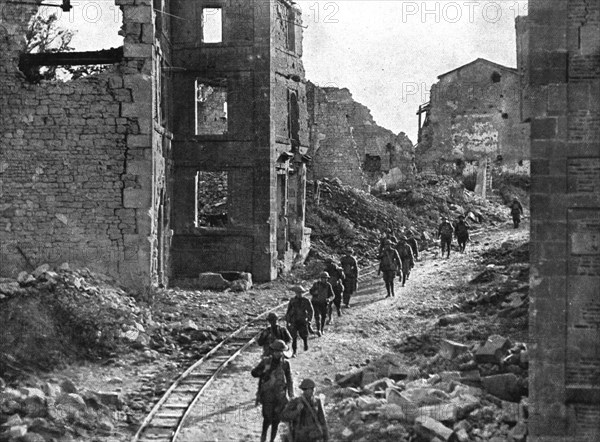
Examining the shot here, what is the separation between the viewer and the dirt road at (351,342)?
462 inches

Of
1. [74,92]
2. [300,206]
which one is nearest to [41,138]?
[74,92]

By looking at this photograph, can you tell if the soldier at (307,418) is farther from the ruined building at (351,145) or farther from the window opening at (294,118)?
the ruined building at (351,145)

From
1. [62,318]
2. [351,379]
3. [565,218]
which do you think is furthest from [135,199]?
[565,218]

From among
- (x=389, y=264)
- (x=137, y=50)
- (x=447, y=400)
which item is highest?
(x=137, y=50)

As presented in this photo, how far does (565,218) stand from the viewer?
31.7 ft

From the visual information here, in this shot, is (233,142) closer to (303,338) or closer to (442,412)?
(303,338)

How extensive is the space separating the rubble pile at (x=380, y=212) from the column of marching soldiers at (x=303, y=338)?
4.94m

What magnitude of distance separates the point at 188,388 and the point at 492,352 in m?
4.94

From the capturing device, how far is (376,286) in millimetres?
23797

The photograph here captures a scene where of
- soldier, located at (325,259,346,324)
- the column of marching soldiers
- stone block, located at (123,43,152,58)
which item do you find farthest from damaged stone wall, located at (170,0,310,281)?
stone block, located at (123,43,152,58)

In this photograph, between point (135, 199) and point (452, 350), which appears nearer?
point (452, 350)

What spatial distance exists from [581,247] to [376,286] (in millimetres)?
14274

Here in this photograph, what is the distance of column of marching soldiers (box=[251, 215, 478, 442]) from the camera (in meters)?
9.15

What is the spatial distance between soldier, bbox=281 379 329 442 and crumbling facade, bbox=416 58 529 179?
40.0m
